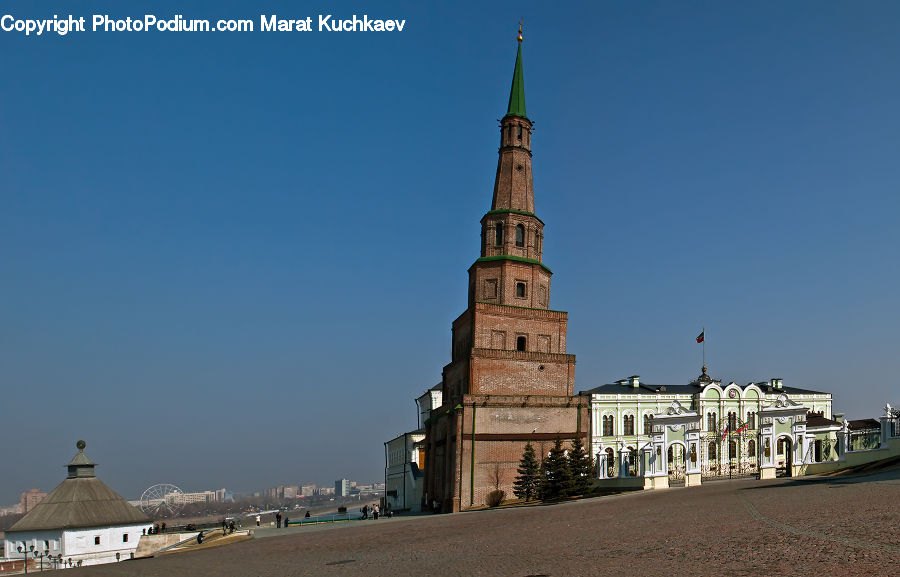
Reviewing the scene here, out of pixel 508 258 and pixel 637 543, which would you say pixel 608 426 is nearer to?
pixel 508 258

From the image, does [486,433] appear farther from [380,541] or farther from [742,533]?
[742,533]

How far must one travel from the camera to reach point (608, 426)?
5662 cm

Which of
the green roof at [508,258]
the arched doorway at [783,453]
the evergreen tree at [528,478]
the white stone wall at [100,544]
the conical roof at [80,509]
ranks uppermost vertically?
→ the green roof at [508,258]

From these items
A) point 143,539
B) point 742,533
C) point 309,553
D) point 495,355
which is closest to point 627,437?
point 495,355

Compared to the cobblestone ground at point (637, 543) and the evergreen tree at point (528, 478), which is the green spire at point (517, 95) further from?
the cobblestone ground at point (637, 543)

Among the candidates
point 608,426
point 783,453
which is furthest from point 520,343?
point 783,453

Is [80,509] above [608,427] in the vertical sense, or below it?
below

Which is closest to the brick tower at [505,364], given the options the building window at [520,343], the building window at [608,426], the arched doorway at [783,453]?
the building window at [520,343]

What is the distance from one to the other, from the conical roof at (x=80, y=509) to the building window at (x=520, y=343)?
22198 mm

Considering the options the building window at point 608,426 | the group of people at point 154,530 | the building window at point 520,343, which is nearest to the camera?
the group of people at point 154,530

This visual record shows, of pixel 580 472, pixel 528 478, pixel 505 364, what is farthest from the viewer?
pixel 505 364

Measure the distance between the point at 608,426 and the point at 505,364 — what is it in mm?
15736

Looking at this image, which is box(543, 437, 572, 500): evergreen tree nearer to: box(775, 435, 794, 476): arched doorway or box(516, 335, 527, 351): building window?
box(516, 335, 527, 351): building window

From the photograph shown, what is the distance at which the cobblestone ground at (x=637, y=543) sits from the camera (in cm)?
1287
